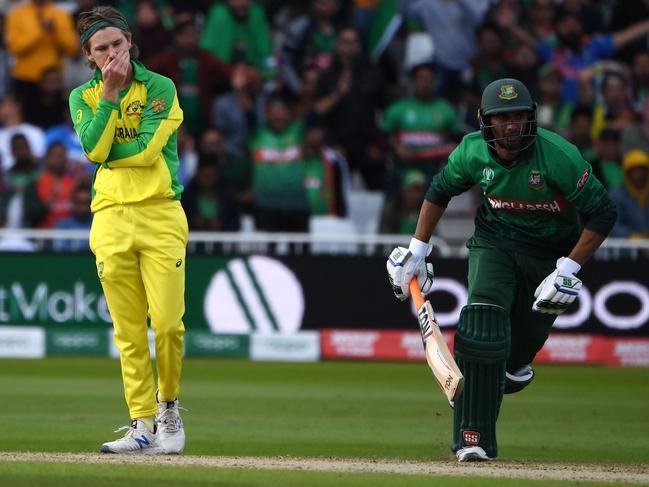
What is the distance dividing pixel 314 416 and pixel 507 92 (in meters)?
3.41

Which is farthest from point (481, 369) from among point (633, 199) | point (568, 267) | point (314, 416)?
point (633, 199)

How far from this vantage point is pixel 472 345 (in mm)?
6887

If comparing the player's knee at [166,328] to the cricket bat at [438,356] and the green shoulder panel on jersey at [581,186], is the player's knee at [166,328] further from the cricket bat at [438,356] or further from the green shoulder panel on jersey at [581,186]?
the green shoulder panel on jersey at [581,186]

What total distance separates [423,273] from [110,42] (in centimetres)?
206

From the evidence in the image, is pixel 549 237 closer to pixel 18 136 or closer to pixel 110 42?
pixel 110 42

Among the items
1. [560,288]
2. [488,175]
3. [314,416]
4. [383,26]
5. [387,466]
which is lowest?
[314,416]

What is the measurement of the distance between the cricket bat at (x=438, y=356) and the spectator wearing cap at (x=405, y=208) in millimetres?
7060

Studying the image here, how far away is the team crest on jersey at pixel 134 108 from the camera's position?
6.85 metres

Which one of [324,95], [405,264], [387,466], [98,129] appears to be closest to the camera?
[98,129]

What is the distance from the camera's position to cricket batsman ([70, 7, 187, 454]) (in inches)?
266

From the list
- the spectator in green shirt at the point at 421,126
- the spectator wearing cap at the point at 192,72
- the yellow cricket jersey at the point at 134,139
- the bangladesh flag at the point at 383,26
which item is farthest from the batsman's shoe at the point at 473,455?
the bangladesh flag at the point at 383,26

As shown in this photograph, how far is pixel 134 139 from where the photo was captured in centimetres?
679

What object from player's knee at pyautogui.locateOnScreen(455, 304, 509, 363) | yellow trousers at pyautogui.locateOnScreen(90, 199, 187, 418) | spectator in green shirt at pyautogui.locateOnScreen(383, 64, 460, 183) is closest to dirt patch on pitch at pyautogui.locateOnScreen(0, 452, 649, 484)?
yellow trousers at pyautogui.locateOnScreen(90, 199, 187, 418)

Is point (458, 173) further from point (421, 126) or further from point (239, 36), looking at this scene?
point (239, 36)
